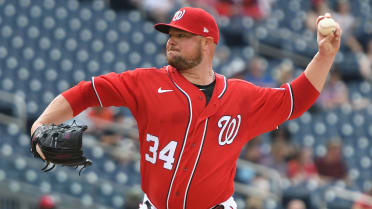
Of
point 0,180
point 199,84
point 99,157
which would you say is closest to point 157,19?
point 99,157

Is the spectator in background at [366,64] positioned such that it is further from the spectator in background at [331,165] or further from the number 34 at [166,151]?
the number 34 at [166,151]

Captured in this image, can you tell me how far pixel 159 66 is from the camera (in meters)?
9.97

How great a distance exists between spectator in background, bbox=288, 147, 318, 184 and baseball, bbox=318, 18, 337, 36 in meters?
5.03

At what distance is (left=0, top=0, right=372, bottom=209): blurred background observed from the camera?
320 inches

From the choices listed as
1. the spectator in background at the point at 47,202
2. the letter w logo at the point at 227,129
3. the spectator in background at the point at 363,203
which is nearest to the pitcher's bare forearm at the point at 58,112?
the letter w logo at the point at 227,129

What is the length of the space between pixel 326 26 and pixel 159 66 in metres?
6.28

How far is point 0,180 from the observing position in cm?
794

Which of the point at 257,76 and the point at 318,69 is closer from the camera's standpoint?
the point at 318,69

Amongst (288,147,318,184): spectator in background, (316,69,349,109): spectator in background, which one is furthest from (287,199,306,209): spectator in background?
(316,69,349,109): spectator in background

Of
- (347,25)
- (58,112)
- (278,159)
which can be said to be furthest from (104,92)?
(347,25)

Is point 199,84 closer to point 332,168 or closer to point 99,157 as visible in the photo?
point 99,157

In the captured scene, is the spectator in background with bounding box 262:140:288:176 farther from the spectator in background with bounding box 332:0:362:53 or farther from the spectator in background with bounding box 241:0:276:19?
the spectator in background with bounding box 332:0:362:53

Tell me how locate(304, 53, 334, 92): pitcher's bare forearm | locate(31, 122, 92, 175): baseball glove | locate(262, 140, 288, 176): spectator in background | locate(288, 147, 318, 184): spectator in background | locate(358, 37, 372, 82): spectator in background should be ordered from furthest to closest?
locate(358, 37, 372, 82): spectator in background → locate(262, 140, 288, 176): spectator in background → locate(288, 147, 318, 184): spectator in background → locate(304, 53, 334, 92): pitcher's bare forearm → locate(31, 122, 92, 175): baseball glove

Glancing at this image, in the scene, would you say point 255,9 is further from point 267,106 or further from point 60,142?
point 60,142
